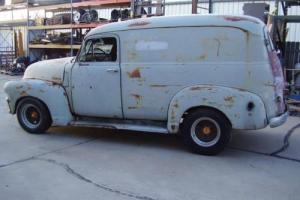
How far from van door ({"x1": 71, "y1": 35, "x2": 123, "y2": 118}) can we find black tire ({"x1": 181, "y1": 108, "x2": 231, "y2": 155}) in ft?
3.94

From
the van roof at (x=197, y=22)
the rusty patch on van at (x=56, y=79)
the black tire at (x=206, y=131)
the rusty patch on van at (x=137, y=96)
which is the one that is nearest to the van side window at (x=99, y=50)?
the van roof at (x=197, y=22)

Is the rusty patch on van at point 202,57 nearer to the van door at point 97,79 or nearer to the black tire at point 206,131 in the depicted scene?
the black tire at point 206,131

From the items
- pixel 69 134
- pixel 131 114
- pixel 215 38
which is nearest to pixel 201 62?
pixel 215 38

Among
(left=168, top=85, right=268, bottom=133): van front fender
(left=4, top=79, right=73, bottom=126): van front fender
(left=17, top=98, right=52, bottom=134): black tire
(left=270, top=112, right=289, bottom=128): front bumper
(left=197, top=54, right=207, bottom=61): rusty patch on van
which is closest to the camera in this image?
(left=168, top=85, right=268, bottom=133): van front fender

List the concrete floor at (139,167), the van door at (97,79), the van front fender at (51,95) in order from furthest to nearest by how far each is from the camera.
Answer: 1. the van front fender at (51,95)
2. the van door at (97,79)
3. the concrete floor at (139,167)

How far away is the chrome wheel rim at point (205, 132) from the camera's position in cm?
567

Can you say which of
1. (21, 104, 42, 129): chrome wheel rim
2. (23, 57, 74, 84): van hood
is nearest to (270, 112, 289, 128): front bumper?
(23, 57, 74, 84): van hood

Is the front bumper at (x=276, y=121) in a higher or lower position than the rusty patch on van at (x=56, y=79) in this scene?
lower

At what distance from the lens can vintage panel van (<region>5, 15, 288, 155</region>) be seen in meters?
5.45

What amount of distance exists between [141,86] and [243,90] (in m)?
1.57

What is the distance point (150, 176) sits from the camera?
15.9ft

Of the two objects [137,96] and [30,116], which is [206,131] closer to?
[137,96]

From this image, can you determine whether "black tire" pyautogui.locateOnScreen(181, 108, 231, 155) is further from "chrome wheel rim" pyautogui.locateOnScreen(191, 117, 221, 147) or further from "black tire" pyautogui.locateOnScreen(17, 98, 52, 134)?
"black tire" pyautogui.locateOnScreen(17, 98, 52, 134)

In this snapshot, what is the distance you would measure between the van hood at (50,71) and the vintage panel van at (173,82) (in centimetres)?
2
